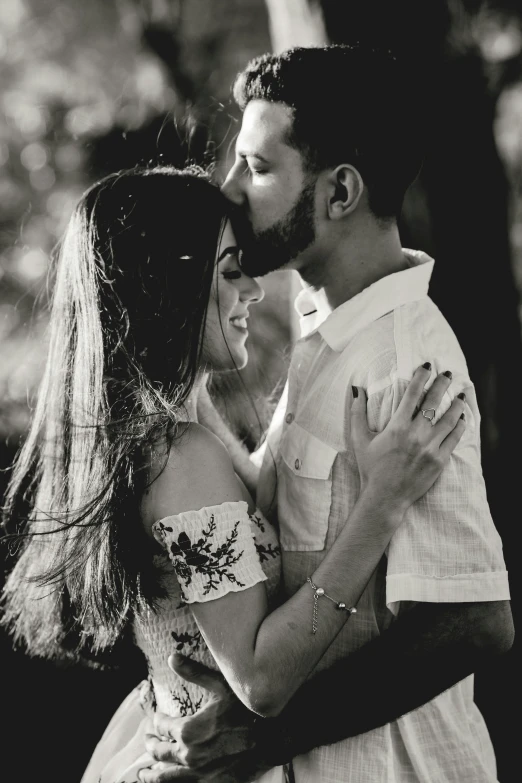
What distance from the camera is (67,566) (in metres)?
1.78

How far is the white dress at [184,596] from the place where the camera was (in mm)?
1610

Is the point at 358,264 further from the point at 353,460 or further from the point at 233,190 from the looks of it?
the point at 353,460

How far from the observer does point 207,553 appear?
5.28 ft

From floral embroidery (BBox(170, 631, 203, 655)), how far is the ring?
2.56 ft

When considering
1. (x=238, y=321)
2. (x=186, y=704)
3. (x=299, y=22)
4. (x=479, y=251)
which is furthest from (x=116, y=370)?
(x=479, y=251)

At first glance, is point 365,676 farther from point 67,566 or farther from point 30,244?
point 30,244

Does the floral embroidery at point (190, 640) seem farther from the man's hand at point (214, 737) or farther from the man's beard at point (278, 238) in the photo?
the man's beard at point (278, 238)

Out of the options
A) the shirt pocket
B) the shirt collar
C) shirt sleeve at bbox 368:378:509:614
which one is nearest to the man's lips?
the shirt collar

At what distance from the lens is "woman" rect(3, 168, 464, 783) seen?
1.61 meters

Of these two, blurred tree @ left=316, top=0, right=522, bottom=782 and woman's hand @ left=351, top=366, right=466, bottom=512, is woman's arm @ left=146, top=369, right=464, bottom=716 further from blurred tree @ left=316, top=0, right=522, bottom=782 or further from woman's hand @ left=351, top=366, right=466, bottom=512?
blurred tree @ left=316, top=0, right=522, bottom=782

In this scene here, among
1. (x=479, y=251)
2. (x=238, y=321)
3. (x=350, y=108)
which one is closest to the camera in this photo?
(x=350, y=108)

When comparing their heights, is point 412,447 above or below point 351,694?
above

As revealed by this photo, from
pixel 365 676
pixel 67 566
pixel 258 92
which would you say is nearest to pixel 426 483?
pixel 365 676

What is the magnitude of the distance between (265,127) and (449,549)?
48.4 inches
